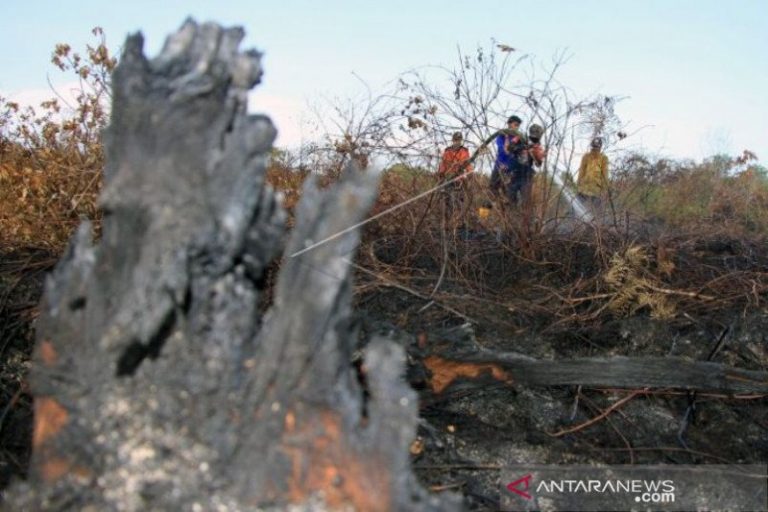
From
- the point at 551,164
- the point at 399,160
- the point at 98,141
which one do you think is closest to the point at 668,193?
the point at 551,164

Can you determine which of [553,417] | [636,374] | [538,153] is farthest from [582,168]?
[553,417]

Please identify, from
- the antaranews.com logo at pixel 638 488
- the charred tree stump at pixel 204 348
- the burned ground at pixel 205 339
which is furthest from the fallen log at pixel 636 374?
the charred tree stump at pixel 204 348

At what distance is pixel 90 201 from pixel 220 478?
3729 millimetres

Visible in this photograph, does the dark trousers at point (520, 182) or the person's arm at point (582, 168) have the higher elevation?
the person's arm at point (582, 168)

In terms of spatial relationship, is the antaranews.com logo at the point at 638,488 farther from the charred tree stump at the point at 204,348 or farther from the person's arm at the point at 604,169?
the person's arm at the point at 604,169

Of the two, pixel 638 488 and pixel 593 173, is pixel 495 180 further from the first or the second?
pixel 638 488

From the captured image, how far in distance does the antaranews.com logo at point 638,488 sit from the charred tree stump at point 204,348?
1.34 metres

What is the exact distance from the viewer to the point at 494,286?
5062 mm

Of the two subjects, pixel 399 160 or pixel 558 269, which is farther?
pixel 399 160

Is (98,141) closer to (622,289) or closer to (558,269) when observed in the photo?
(558,269)

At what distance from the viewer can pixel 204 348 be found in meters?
1.74

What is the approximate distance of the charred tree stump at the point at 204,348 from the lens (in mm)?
1673

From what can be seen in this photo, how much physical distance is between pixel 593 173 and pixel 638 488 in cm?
300

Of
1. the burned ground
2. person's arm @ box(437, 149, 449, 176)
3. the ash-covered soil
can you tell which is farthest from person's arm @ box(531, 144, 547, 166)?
the burned ground
